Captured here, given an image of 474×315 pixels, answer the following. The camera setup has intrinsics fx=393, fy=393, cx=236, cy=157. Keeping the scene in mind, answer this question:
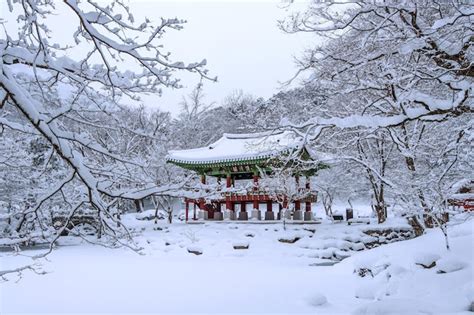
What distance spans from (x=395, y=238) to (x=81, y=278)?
41.0ft

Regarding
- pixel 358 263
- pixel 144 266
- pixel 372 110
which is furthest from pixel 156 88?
pixel 144 266

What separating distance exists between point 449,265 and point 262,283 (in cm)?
418

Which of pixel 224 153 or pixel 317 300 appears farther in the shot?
pixel 224 153

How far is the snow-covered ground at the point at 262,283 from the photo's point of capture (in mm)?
6820

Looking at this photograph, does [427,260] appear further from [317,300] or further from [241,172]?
→ [241,172]

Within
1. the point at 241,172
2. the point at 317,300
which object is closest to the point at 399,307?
the point at 317,300

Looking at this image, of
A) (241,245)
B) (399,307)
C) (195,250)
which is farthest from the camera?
(241,245)

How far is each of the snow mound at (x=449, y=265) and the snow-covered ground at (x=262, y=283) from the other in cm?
2

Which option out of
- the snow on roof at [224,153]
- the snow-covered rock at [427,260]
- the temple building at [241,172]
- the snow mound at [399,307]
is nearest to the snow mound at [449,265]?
the snow-covered rock at [427,260]

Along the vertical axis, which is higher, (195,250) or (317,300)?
(317,300)

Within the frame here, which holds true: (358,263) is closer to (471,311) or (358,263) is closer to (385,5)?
(471,311)

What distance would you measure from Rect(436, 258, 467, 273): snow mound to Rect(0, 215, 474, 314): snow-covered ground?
2 cm

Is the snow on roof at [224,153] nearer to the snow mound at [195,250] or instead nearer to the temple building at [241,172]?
the temple building at [241,172]

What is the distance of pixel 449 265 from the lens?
709 cm
